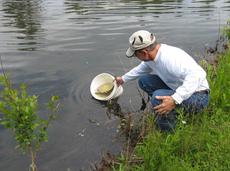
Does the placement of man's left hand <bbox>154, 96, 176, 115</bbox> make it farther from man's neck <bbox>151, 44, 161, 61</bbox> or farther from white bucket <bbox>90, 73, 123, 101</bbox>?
white bucket <bbox>90, 73, 123, 101</bbox>

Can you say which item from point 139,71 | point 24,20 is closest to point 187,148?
point 139,71

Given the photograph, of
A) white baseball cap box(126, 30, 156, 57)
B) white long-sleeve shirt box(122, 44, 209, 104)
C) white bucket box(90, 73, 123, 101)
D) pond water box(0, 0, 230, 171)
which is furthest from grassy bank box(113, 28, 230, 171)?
white bucket box(90, 73, 123, 101)

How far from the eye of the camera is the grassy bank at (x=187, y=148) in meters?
4.70

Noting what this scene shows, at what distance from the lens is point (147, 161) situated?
483 centimetres

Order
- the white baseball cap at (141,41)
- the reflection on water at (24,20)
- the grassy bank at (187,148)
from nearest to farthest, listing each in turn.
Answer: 1. the grassy bank at (187,148)
2. the white baseball cap at (141,41)
3. the reflection on water at (24,20)

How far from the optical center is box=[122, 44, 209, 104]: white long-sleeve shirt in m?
5.19

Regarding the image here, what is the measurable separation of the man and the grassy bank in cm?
18

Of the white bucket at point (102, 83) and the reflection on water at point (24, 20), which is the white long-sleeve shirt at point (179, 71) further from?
the reflection on water at point (24, 20)

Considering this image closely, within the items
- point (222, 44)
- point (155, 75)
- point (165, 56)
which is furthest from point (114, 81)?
point (222, 44)

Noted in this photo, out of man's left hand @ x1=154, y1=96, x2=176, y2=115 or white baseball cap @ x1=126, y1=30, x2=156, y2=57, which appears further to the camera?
white baseball cap @ x1=126, y1=30, x2=156, y2=57

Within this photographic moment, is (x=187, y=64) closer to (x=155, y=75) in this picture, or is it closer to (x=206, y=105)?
(x=206, y=105)

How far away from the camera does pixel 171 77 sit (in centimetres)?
572

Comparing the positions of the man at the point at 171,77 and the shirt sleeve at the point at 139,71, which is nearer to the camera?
the man at the point at 171,77

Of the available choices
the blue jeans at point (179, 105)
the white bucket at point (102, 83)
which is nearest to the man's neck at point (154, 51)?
the blue jeans at point (179, 105)
